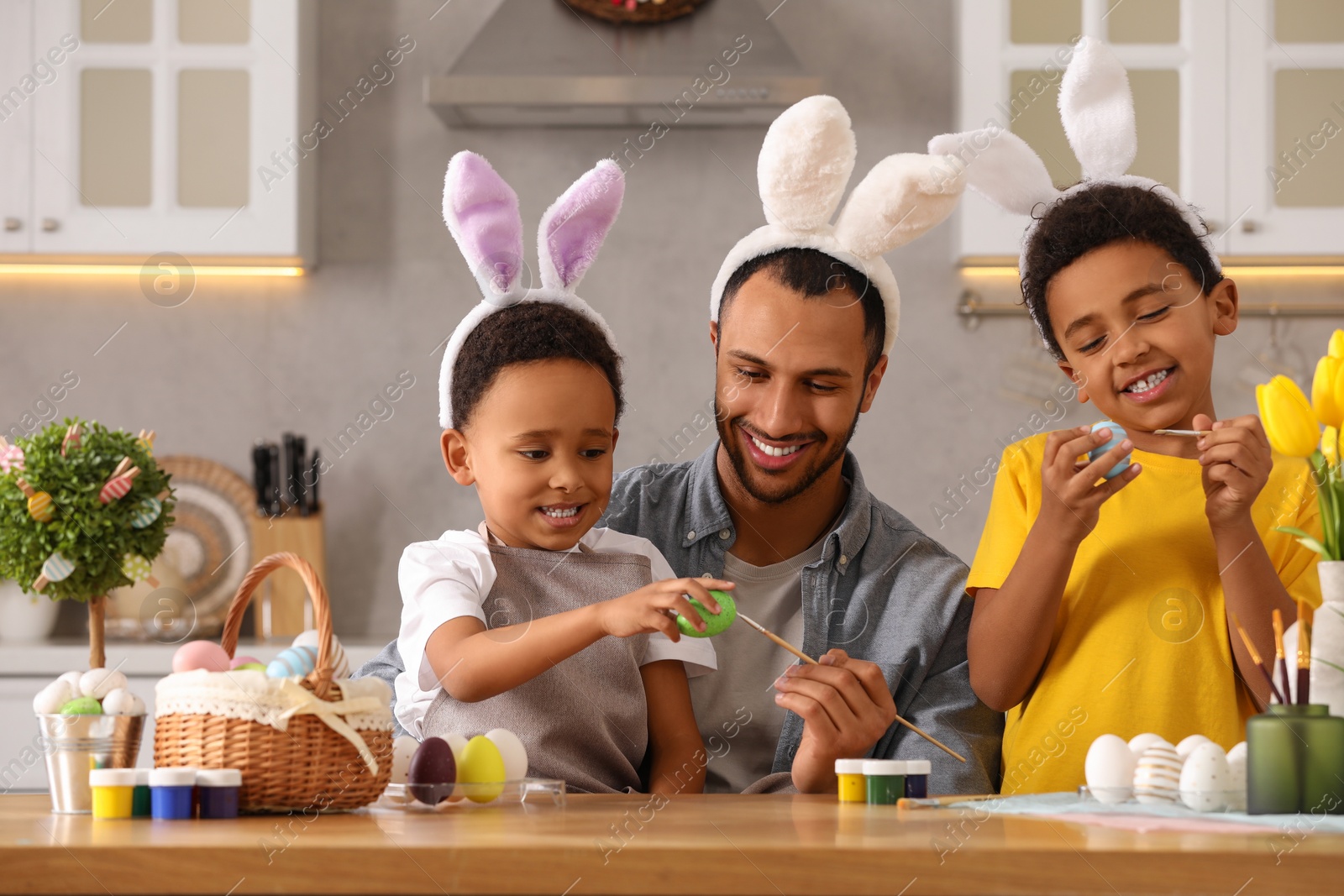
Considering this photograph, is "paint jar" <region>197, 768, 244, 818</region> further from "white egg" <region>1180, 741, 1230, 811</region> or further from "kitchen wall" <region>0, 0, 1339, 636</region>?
"kitchen wall" <region>0, 0, 1339, 636</region>

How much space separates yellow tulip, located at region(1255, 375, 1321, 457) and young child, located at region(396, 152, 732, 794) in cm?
58

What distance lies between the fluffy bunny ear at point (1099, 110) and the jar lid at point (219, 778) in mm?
1151

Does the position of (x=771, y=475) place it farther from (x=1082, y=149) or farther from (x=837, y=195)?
(x=1082, y=149)

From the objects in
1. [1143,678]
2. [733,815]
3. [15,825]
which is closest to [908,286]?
[1143,678]

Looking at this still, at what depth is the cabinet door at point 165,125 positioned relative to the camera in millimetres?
2834

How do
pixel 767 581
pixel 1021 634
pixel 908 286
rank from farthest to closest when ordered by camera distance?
pixel 908 286
pixel 767 581
pixel 1021 634

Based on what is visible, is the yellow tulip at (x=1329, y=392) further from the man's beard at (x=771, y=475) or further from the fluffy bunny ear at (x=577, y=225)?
the fluffy bunny ear at (x=577, y=225)

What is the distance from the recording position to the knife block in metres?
2.79

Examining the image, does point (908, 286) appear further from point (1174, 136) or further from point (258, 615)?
point (258, 615)

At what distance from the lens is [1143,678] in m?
1.29

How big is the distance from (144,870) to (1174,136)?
2730mm

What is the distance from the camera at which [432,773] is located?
96cm

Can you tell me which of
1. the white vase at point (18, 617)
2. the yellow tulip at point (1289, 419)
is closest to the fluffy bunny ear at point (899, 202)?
the yellow tulip at point (1289, 419)

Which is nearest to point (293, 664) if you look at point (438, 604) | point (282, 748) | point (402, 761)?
point (282, 748)
